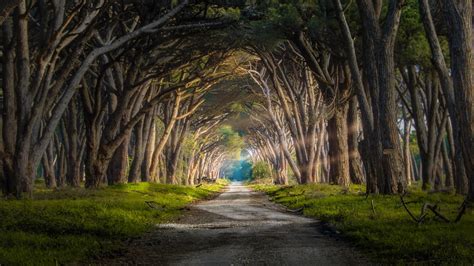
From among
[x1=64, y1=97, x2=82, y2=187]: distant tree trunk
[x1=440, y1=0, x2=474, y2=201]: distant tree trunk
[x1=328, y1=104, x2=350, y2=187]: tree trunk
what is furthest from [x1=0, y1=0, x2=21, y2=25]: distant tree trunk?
[x1=64, y1=97, x2=82, y2=187]: distant tree trunk

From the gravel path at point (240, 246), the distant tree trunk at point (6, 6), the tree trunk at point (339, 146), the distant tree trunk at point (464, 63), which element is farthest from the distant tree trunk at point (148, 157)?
the distant tree trunk at point (464, 63)

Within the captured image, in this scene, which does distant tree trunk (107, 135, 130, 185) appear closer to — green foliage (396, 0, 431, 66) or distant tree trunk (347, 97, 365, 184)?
distant tree trunk (347, 97, 365, 184)

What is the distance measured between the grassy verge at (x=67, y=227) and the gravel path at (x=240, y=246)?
0.56m

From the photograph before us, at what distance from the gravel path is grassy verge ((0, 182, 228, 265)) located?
56 cm

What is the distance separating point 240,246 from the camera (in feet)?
30.4

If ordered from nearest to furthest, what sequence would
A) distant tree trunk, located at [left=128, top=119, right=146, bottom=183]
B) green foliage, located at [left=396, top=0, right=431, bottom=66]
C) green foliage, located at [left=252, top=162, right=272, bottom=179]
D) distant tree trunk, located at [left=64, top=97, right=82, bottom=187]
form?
green foliage, located at [left=396, top=0, right=431, bottom=66]
distant tree trunk, located at [left=128, top=119, right=146, bottom=183]
distant tree trunk, located at [left=64, top=97, right=82, bottom=187]
green foliage, located at [left=252, top=162, right=272, bottom=179]

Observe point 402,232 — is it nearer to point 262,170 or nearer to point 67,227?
point 67,227

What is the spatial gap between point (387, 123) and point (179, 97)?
707 inches

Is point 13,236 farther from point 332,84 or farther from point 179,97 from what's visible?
point 179,97

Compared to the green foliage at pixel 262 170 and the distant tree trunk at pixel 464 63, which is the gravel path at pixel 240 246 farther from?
the green foliage at pixel 262 170

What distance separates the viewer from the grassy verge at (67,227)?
25.8ft

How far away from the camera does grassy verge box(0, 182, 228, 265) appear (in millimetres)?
7850

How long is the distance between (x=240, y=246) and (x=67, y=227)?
150 inches

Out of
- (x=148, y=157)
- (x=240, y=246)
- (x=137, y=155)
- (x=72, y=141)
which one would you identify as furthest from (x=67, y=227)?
(x=148, y=157)
